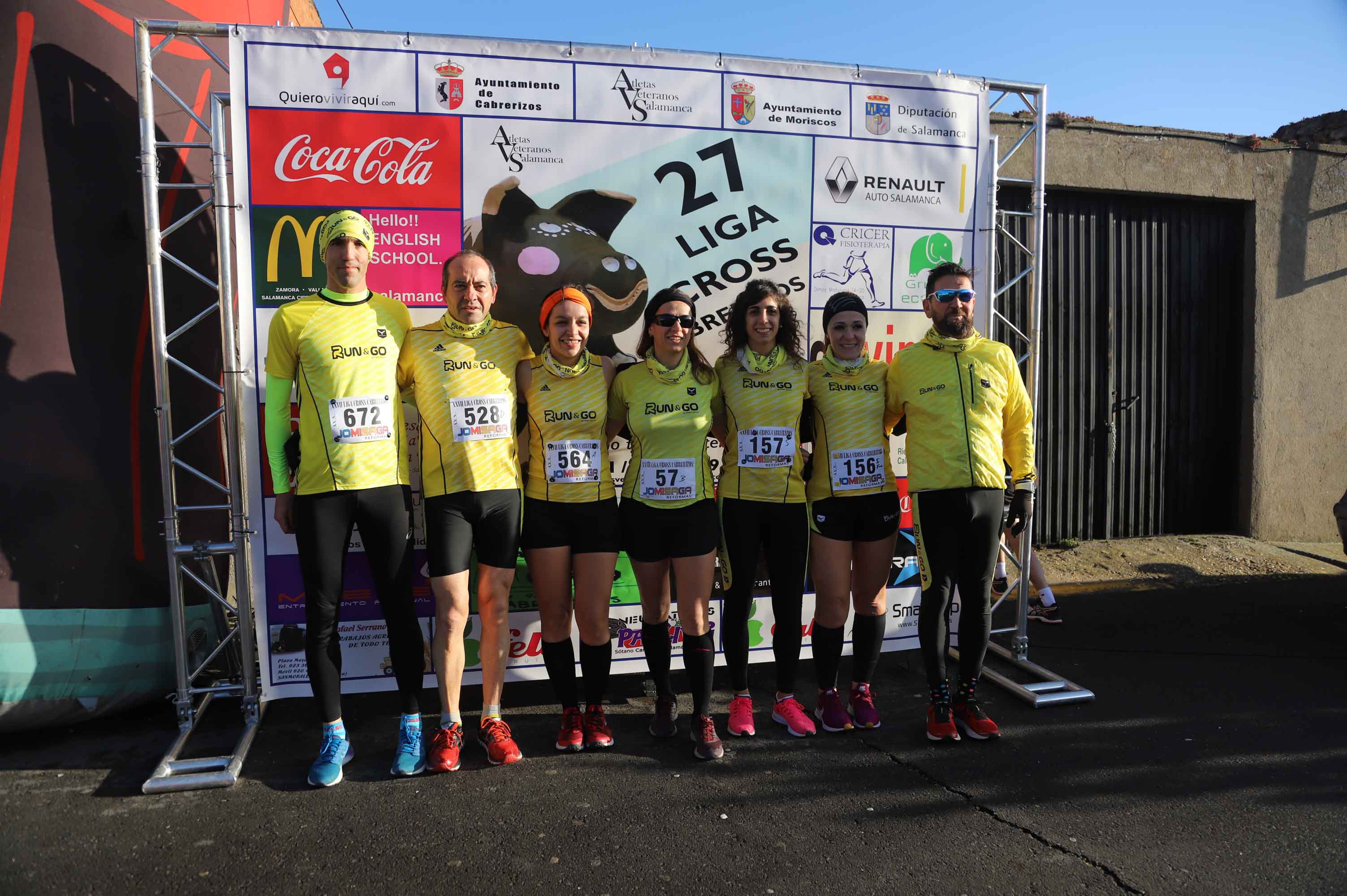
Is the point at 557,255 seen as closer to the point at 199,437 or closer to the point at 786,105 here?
the point at 786,105

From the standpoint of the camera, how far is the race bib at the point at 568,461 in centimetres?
340

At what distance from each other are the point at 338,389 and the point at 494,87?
1.75 m

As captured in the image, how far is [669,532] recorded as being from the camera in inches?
135

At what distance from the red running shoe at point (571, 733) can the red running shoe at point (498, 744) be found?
189mm

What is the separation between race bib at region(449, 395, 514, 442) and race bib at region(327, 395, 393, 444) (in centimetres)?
27

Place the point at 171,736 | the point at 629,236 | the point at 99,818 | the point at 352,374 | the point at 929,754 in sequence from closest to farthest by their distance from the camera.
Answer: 1. the point at 99,818
2. the point at 352,374
3. the point at 929,754
4. the point at 171,736
5. the point at 629,236

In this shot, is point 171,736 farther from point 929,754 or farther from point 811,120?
point 811,120

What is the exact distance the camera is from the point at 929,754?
354cm

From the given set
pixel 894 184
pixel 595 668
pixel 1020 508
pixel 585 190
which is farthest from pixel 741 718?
pixel 894 184

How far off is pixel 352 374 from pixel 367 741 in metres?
1.75

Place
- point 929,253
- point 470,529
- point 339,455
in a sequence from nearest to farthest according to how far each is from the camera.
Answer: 1. point 339,455
2. point 470,529
3. point 929,253

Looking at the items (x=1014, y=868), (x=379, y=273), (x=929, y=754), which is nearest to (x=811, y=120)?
(x=379, y=273)

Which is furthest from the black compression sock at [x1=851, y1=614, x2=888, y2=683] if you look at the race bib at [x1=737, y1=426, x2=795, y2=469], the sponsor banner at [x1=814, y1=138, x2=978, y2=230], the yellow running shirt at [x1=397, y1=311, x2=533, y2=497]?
the sponsor banner at [x1=814, y1=138, x2=978, y2=230]

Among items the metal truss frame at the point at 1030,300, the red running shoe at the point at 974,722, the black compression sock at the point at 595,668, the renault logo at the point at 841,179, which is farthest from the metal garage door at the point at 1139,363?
the black compression sock at the point at 595,668
